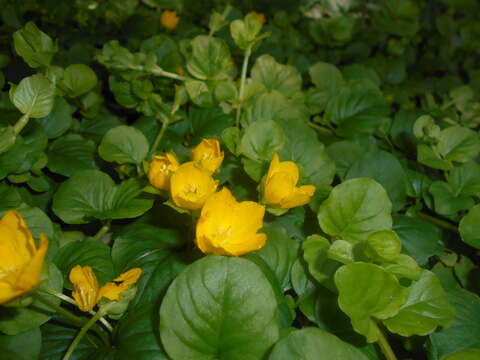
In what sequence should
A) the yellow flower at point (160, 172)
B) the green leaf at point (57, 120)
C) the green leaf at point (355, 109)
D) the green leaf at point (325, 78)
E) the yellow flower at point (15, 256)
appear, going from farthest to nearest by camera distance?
the green leaf at point (325, 78) < the green leaf at point (355, 109) < the green leaf at point (57, 120) < the yellow flower at point (160, 172) < the yellow flower at point (15, 256)

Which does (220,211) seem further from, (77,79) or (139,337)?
(77,79)

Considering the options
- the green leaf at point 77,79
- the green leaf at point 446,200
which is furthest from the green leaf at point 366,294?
the green leaf at point 77,79

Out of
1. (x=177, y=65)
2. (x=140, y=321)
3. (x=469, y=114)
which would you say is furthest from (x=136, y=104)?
(x=469, y=114)

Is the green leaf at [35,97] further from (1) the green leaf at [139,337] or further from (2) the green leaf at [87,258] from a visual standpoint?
(1) the green leaf at [139,337]

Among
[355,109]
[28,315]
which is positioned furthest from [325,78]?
[28,315]

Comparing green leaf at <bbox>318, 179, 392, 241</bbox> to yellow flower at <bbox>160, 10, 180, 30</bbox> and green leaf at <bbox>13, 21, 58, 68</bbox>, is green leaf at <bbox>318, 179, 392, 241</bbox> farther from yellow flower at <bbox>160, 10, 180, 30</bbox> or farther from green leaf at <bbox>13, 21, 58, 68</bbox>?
yellow flower at <bbox>160, 10, 180, 30</bbox>

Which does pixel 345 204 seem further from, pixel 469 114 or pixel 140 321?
pixel 469 114

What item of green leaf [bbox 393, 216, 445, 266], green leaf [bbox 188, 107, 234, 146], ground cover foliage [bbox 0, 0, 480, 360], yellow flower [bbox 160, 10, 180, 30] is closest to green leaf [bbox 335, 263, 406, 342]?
ground cover foliage [bbox 0, 0, 480, 360]
